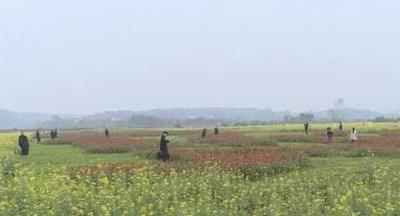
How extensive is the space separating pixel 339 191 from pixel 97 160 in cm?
1549

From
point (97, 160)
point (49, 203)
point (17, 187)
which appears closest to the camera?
point (49, 203)

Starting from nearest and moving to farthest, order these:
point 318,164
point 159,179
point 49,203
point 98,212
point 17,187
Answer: point 98,212
point 49,203
point 17,187
point 159,179
point 318,164

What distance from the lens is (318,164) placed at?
90.6 ft

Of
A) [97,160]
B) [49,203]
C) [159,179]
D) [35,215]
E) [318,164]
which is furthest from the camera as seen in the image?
[97,160]

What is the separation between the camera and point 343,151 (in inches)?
1283

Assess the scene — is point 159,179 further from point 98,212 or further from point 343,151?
point 343,151

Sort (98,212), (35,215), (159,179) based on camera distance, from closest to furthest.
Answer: (35,215), (98,212), (159,179)

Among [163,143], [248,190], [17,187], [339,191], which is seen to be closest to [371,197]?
[339,191]

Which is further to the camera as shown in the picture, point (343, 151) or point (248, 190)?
point (343, 151)

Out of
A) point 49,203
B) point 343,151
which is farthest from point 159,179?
point 343,151

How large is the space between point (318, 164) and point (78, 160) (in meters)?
11.6

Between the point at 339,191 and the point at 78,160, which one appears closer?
the point at 339,191

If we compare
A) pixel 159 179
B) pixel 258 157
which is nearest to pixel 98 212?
pixel 159 179

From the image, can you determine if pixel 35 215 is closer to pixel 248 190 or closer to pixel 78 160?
pixel 248 190
